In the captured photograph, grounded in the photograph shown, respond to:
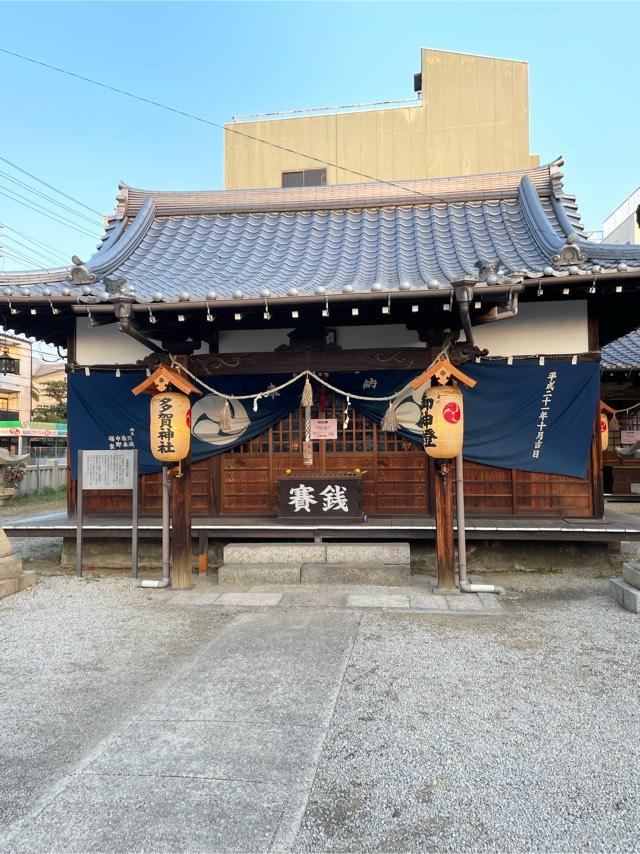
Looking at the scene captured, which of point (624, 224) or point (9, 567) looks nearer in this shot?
point (9, 567)

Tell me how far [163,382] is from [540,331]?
18.1ft

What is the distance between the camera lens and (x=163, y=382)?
6.82 m

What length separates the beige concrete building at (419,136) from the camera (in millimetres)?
19109

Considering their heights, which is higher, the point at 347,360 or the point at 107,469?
the point at 347,360

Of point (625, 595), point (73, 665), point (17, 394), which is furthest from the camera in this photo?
point (17, 394)

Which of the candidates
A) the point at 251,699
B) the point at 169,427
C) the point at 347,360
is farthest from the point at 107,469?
the point at 251,699

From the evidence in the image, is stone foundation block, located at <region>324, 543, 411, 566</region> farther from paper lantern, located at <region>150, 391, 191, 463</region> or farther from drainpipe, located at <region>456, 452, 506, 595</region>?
paper lantern, located at <region>150, 391, 191, 463</region>

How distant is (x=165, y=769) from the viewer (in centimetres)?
306

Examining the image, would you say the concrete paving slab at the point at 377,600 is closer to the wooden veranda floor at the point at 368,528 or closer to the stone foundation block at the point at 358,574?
the stone foundation block at the point at 358,574

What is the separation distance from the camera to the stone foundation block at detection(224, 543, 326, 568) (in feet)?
25.1

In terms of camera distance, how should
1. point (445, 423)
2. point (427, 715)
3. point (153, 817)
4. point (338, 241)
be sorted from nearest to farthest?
point (153, 817)
point (427, 715)
point (445, 423)
point (338, 241)

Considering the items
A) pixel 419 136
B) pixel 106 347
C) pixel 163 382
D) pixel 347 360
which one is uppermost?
pixel 419 136

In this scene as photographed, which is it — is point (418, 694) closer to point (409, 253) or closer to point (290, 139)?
point (409, 253)

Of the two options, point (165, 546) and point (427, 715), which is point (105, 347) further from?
point (427, 715)
